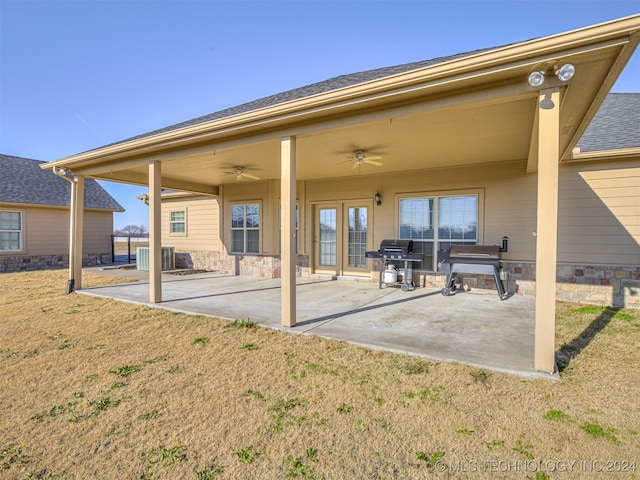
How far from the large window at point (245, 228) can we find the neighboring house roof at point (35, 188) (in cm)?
729

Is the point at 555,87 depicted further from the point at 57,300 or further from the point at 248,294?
the point at 57,300

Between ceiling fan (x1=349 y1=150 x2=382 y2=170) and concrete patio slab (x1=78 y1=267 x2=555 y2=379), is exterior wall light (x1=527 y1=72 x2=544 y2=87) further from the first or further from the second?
ceiling fan (x1=349 y1=150 x2=382 y2=170)

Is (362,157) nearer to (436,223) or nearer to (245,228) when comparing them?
(436,223)

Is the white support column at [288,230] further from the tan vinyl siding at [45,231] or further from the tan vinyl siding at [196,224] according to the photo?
the tan vinyl siding at [45,231]

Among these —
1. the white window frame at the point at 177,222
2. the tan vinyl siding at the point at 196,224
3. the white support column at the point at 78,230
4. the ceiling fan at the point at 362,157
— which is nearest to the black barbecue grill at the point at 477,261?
the ceiling fan at the point at 362,157

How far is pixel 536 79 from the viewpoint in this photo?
2574 millimetres

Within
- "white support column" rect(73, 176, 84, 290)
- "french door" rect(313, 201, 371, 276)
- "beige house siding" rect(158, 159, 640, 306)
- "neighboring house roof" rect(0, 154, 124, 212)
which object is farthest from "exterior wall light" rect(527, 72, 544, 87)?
"neighboring house roof" rect(0, 154, 124, 212)

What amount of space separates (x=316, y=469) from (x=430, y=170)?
20.7ft

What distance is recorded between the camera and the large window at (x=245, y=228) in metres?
8.98

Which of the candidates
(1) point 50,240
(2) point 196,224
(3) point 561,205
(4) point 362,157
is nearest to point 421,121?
(4) point 362,157

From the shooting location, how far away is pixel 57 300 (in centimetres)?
575

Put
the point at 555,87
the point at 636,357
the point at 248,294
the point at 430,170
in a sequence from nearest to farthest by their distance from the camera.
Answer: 1. the point at 555,87
2. the point at 636,357
3. the point at 248,294
4. the point at 430,170

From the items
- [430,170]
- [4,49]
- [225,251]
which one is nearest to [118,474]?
[430,170]

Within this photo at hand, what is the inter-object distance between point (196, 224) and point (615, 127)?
35.4 ft
